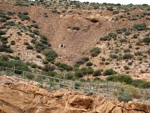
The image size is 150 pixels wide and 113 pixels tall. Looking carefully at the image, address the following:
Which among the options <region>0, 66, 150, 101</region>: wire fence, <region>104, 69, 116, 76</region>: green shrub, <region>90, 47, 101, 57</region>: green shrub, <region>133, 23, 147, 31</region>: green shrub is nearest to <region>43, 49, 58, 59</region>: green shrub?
<region>90, 47, 101, 57</region>: green shrub

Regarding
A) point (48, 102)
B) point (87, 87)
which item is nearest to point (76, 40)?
point (87, 87)

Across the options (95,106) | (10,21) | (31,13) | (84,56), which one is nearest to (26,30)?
(10,21)

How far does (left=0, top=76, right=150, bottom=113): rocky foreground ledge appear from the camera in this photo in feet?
34.6

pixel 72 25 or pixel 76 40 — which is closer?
pixel 76 40

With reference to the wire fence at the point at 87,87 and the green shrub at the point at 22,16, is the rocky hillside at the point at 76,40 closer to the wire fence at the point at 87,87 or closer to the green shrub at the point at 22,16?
the green shrub at the point at 22,16

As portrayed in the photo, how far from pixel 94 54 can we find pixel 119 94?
20165mm

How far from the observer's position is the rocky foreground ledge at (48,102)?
10.6 m

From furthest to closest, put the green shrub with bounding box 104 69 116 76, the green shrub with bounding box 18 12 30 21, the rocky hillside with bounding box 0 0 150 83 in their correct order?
the green shrub with bounding box 18 12 30 21 < the rocky hillside with bounding box 0 0 150 83 < the green shrub with bounding box 104 69 116 76

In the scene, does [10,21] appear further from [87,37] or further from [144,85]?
[144,85]

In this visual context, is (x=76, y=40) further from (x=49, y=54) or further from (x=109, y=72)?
(x=109, y=72)

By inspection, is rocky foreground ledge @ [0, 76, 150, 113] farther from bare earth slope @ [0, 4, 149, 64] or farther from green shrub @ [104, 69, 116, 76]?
bare earth slope @ [0, 4, 149, 64]

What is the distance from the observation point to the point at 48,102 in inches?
507

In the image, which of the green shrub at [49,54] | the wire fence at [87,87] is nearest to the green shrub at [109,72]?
the green shrub at [49,54]

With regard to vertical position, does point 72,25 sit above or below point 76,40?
above
